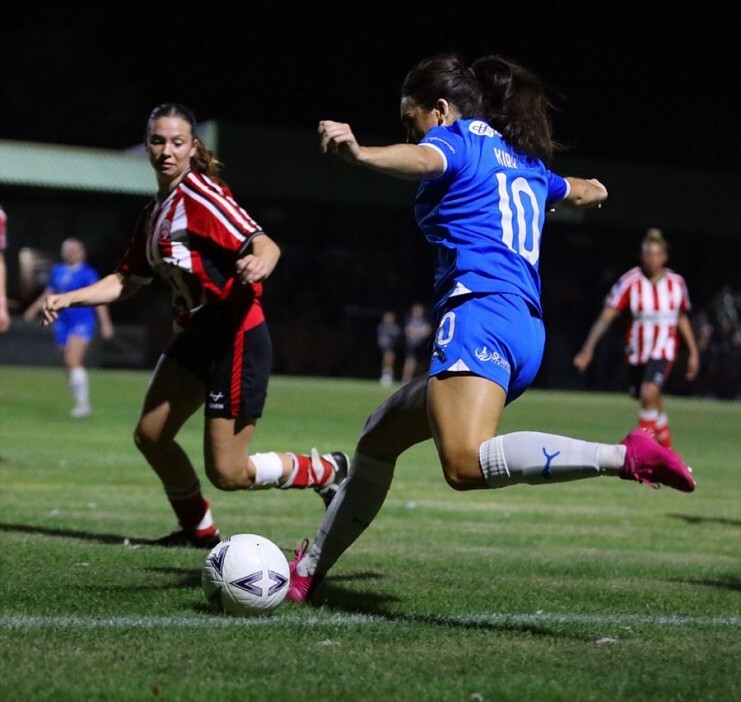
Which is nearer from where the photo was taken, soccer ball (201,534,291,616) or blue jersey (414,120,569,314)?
blue jersey (414,120,569,314)

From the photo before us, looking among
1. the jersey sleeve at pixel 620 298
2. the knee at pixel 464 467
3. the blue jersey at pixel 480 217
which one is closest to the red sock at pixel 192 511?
the blue jersey at pixel 480 217

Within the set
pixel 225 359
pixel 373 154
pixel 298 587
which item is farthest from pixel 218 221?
pixel 373 154

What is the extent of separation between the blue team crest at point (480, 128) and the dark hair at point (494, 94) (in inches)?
3.0

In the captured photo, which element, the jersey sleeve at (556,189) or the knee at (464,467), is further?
the jersey sleeve at (556,189)

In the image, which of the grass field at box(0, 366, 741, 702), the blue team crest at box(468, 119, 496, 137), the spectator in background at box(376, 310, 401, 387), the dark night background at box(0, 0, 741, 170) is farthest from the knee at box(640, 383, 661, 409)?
the dark night background at box(0, 0, 741, 170)

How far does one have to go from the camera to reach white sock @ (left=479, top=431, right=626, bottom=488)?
4.69 metres

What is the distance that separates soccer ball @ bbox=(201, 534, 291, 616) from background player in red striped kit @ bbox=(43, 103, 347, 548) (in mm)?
1573

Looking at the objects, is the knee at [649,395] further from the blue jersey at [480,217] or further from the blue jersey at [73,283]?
the blue jersey at [480,217]

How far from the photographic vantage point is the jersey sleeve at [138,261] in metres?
7.39

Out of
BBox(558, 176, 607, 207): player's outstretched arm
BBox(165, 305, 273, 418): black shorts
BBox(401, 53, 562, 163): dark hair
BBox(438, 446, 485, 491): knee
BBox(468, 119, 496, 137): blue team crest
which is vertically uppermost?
BBox(401, 53, 562, 163): dark hair

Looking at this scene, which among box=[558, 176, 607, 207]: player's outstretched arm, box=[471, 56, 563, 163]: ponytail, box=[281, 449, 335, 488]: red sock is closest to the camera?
box=[471, 56, 563, 163]: ponytail

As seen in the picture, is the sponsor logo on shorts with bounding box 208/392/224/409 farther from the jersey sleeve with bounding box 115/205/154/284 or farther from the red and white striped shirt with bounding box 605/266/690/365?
the red and white striped shirt with bounding box 605/266/690/365

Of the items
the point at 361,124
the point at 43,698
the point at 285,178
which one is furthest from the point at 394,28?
the point at 43,698

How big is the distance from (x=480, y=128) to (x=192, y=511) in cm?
326
